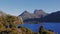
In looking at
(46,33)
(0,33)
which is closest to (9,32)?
(0,33)

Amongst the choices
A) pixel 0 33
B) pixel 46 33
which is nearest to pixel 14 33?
pixel 0 33

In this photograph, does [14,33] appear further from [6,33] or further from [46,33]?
[46,33]

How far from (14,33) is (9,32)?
854 millimetres

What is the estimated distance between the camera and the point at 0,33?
3238 centimetres

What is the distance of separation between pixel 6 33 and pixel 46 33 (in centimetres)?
1318

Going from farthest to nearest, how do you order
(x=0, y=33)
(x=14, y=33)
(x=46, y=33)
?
1. (x=46, y=33)
2. (x=0, y=33)
3. (x=14, y=33)

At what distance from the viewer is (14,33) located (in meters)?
29.7

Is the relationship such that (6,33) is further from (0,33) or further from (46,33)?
(46,33)

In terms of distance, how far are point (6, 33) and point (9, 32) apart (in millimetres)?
588

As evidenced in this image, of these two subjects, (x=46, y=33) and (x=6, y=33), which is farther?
(x=46, y=33)

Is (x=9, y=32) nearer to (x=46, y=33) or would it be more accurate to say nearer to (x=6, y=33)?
(x=6, y=33)

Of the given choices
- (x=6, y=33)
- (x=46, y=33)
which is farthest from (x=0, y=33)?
(x=46, y=33)

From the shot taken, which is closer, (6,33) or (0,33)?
(6,33)

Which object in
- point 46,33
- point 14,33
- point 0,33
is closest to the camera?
point 14,33
